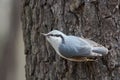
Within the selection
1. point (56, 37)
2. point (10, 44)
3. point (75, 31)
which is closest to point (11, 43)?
point (10, 44)

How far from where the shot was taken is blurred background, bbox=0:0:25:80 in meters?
5.02

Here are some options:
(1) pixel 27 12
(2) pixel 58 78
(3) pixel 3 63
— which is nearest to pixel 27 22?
(1) pixel 27 12

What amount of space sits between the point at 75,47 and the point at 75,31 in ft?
0.63

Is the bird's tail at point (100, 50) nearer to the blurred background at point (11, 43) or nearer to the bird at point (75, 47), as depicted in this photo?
the bird at point (75, 47)

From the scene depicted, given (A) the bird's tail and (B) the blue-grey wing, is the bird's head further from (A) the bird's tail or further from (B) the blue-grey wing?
(A) the bird's tail

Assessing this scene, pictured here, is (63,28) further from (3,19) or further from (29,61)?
(3,19)

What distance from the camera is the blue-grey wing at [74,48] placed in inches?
68.4

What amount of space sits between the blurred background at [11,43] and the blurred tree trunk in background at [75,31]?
2.87m

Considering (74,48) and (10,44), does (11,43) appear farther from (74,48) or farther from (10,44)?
(74,48)

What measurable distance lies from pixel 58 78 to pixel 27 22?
1.28 feet

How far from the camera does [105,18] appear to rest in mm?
1879

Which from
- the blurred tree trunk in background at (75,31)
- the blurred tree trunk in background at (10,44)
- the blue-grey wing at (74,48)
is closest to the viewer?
the blue-grey wing at (74,48)

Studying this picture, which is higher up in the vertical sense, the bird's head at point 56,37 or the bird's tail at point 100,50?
the bird's head at point 56,37

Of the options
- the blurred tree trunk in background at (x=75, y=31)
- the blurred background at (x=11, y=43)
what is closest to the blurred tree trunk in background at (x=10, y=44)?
the blurred background at (x=11, y=43)
